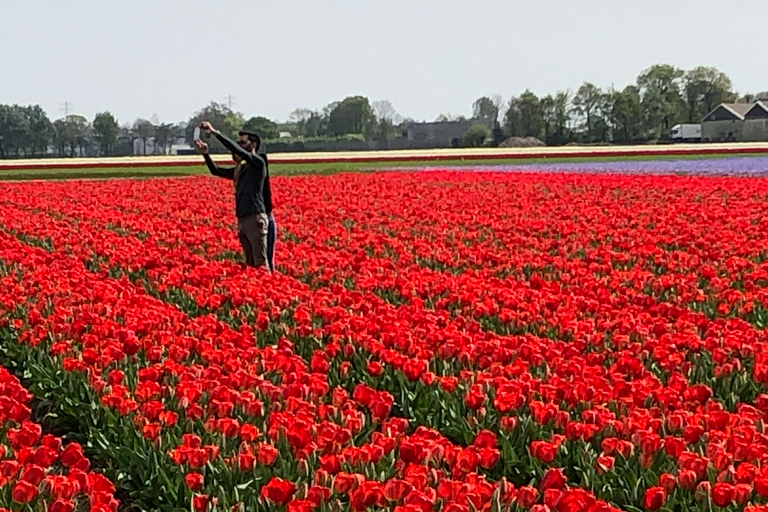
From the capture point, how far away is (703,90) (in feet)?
401

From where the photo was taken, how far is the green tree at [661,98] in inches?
Result: 4419

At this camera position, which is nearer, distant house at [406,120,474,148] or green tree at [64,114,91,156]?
green tree at [64,114,91,156]

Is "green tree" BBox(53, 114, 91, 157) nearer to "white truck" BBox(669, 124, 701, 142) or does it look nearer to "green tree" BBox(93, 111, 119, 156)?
"green tree" BBox(93, 111, 119, 156)

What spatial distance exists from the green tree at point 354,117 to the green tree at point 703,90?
42259 millimetres

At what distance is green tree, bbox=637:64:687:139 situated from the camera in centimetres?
11225

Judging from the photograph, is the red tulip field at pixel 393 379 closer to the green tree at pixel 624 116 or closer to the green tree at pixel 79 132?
the green tree at pixel 624 116

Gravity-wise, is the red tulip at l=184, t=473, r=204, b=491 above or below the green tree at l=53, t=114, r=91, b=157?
below

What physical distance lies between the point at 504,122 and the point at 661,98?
18.0 m

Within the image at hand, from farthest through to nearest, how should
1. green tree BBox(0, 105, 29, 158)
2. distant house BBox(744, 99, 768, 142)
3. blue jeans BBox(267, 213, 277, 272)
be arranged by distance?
green tree BBox(0, 105, 29, 158) < distant house BBox(744, 99, 768, 142) < blue jeans BBox(267, 213, 277, 272)

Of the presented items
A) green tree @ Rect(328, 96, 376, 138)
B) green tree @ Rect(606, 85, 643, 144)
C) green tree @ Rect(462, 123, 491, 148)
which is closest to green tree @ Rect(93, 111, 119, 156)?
green tree @ Rect(328, 96, 376, 138)

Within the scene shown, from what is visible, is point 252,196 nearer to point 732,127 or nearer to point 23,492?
point 23,492

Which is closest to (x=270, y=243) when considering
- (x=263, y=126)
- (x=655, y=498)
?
(x=655, y=498)

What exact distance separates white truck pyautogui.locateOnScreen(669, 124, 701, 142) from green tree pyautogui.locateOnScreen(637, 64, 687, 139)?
250 cm

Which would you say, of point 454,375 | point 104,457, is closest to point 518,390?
point 454,375
